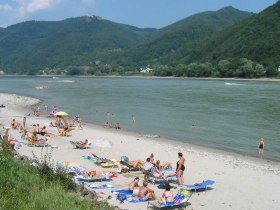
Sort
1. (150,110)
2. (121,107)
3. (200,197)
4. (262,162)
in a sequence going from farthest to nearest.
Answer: (121,107) → (150,110) → (262,162) → (200,197)

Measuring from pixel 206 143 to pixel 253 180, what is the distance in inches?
419

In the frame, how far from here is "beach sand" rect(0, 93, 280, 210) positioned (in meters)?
13.5

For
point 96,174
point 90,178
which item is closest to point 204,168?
point 96,174

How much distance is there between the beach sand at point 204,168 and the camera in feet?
44.2

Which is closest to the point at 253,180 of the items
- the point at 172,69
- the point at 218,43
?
the point at 172,69

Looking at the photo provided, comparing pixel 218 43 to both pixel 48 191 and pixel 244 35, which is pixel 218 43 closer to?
pixel 244 35

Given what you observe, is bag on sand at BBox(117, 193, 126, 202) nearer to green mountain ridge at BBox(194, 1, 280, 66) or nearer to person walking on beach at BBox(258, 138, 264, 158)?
person walking on beach at BBox(258, 138, 264, 158)

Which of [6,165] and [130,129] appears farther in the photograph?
[130,129]

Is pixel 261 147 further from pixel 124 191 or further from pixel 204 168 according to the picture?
pixel 124 191

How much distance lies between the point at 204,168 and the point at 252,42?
136 metres

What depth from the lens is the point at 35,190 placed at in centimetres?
950

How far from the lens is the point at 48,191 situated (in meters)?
9.32

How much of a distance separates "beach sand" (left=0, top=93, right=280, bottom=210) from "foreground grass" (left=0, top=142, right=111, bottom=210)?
89.0 inches

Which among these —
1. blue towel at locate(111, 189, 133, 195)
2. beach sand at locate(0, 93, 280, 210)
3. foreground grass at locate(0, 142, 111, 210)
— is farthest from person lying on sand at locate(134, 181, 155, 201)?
foreground grass at locate(0, 142, 111, 210)
